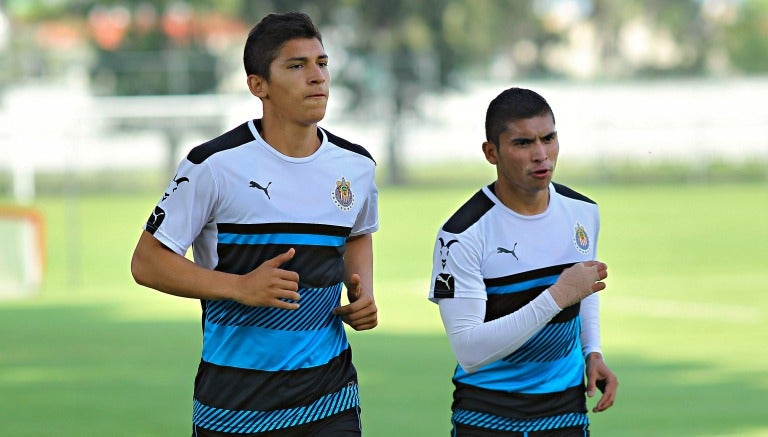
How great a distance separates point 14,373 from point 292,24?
789cm

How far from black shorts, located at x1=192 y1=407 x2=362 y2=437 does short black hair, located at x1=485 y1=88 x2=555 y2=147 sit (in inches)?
44.2

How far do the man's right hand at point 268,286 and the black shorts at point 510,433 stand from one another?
858mm

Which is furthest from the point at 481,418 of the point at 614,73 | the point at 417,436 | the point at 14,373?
the point at 614,73

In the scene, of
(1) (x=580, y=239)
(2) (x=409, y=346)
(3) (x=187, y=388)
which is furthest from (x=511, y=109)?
(2) (x=409, y=346)

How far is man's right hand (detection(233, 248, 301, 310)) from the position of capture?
4.84m

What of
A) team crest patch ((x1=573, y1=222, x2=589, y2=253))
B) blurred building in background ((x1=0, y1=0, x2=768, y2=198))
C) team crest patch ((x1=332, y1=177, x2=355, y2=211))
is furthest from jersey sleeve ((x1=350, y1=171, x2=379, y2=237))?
blurred building in background ((x1=0, y1=0, x2=768, y2=198))

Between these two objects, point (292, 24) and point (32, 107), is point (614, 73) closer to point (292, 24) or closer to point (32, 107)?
point (32, 107)

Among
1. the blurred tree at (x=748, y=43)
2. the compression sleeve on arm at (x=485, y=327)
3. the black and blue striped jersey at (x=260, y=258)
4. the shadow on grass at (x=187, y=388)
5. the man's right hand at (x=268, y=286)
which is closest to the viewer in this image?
the man's right hand at (x=268, y=286)

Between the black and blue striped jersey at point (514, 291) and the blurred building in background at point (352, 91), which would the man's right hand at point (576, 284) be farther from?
the blurred building in background at point (352, 91)

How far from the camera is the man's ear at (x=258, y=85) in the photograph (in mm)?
5254

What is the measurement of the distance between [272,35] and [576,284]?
1.37 metres

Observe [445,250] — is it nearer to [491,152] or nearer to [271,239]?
[491,152]

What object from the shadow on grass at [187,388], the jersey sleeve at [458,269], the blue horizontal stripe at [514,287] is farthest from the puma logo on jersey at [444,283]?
the shadow on grass at [187,388]

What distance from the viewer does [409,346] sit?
1361 centimetres
